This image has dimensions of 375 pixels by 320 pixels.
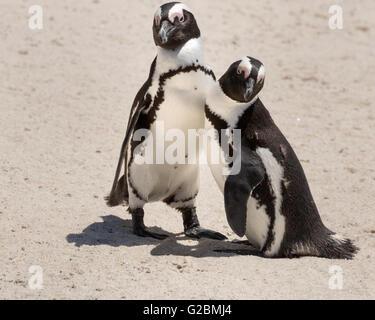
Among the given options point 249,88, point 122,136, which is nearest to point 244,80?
point 249,88

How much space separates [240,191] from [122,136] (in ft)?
8.09

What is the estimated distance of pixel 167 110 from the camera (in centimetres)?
430

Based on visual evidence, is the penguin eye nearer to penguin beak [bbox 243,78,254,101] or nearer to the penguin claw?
penguin beak [bbox 243,78,254,101]

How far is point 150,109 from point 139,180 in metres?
A: 0.46

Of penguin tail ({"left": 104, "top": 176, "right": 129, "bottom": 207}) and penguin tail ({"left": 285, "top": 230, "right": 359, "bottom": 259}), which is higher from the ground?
penguin tail ({"left": 104, "top": 176, "right": 129, "bottom": 207})

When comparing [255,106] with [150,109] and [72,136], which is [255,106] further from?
[72,136]

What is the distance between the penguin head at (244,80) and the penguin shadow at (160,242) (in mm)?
912

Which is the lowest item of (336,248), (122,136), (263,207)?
(336,248)

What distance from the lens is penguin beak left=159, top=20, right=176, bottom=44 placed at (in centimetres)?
412

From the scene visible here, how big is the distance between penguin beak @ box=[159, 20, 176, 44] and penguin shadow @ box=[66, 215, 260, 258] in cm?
121

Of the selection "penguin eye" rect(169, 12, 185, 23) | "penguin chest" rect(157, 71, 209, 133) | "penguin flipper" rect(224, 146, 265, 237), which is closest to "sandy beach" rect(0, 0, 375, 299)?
"penguin flipper" rect(224, 146, 265, 237)

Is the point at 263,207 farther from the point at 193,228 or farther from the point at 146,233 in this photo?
the point at 146,233
